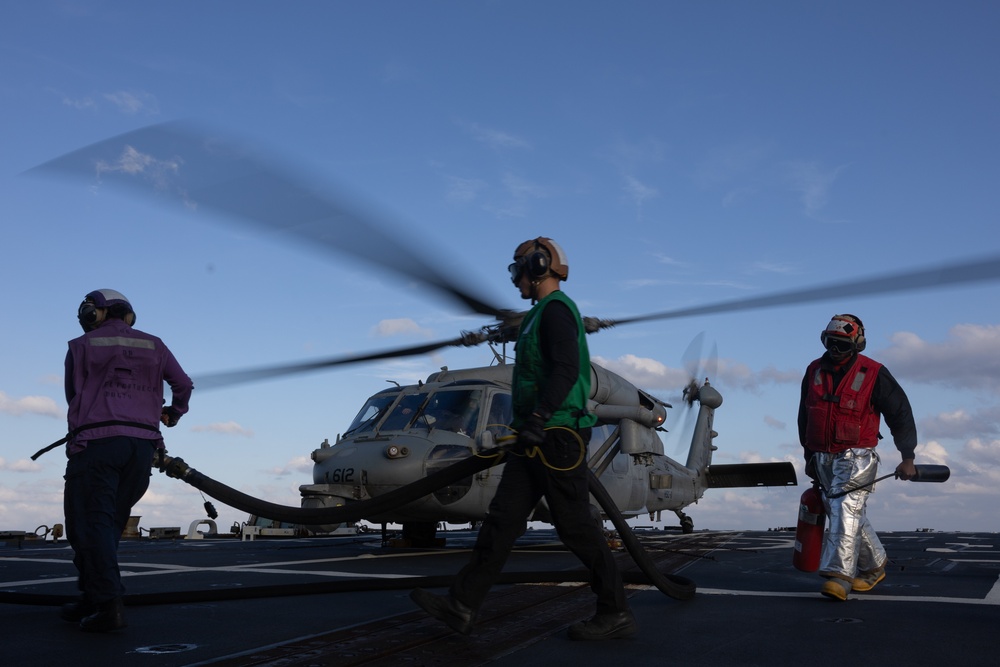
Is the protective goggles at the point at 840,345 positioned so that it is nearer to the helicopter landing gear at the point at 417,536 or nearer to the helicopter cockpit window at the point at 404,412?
the helicopter cockpit window at the point at 404,412

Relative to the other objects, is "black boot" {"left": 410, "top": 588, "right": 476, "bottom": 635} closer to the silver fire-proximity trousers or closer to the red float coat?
the silver fire-proximity trousers

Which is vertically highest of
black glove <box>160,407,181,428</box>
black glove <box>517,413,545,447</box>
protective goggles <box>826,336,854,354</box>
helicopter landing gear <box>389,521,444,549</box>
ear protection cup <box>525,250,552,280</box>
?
ear protection cup <box>525,250,552,280</box>

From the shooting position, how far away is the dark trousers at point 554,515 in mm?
4273

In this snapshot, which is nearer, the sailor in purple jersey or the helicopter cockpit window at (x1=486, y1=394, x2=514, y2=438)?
the sailor in purple jersey

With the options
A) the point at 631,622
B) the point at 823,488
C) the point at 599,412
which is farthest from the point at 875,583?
the point at 599,412

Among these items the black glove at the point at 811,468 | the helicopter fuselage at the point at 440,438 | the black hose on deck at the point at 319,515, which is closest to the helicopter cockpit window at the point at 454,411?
the helicopter fuselage at the point at 440,438

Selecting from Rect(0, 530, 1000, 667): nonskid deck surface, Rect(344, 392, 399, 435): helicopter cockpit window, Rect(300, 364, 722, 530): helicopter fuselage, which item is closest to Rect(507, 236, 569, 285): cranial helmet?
Rect(0, 530, 1000, 667): nonskid deck surface

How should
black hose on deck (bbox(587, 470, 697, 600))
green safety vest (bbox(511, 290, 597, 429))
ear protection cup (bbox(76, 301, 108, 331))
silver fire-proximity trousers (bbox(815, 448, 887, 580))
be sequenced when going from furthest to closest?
silver fire-proximity trousers (bbox(815, 448, 887, 580)), black hose on deck (bbox(587, 470, 697, 600)), ear protection cup (bbox(76, 301, 108, 331)), green safety vest (bbox(511, 290, 597, 429))

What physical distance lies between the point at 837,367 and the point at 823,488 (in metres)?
0.87

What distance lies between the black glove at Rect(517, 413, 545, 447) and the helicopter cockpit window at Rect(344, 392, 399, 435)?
307 inches

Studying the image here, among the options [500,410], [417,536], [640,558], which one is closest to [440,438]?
[500,410]

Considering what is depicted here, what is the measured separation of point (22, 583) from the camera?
6723 millimetres

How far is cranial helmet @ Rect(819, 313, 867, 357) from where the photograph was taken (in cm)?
627

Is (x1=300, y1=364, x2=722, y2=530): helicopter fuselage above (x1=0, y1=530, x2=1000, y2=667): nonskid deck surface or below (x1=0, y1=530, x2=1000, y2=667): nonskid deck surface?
above
